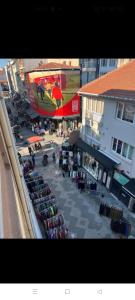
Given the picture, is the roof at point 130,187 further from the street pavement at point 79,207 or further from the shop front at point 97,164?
the street pavement at point 79,207

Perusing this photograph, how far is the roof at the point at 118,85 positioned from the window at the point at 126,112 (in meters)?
0.58

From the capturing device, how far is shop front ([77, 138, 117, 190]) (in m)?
10.8

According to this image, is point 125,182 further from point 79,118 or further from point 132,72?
point 79,118

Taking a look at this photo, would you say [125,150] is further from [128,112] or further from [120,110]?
[120,110]

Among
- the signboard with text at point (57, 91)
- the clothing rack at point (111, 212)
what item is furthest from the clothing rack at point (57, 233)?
the signboard with text at point (57, 91)

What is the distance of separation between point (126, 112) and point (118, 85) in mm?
2003

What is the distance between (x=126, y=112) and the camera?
9.35 metres

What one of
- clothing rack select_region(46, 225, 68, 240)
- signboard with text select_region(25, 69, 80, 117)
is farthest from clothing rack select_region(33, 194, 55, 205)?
signboard with text select_region(25, 69, 80, 117)

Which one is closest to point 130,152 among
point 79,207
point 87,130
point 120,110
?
point 120,110

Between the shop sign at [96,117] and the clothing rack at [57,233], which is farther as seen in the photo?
the shop sign at [96,117]

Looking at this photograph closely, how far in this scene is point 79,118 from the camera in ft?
71.3

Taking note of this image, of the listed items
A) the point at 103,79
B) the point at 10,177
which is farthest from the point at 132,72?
the point at 10,177

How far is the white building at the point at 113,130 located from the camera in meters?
9.32
